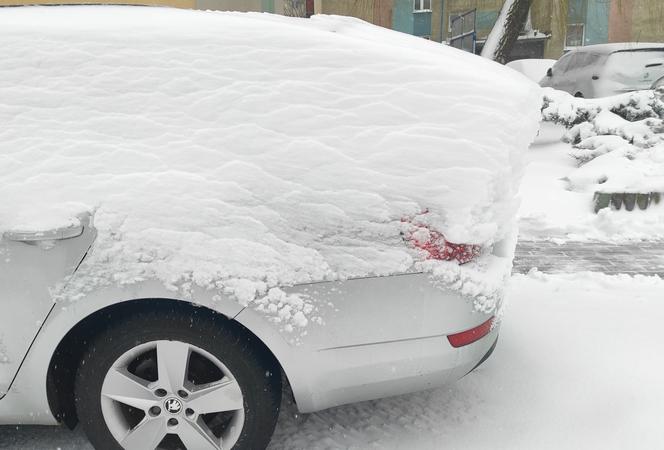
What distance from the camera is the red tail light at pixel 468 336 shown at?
2219 millimetres

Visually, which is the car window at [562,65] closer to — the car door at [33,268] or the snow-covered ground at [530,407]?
the snow-covered ground at [530,407]

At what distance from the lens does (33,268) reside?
2084 mm

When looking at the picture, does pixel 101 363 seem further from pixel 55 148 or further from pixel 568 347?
pixel 568 347

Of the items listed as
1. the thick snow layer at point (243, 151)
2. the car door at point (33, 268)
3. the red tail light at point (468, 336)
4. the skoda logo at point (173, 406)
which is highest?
the thick snow layer at point (243, 151)

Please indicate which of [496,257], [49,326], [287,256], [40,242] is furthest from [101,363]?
[496,257]

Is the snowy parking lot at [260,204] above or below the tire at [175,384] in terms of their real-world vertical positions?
above

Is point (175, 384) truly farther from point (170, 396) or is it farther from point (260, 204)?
point (260, 204)

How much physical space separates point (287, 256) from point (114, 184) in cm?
63

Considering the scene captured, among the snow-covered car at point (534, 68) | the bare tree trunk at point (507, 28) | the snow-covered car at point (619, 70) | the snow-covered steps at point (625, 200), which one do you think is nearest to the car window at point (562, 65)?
A: the snow-covered car at point (619, 70)

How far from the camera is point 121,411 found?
229 cm

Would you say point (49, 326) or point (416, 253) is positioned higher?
point (416, 253)

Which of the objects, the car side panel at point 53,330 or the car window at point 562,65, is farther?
the car window at point 562,65

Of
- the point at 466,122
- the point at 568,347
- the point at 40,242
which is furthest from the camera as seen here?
the point at 568,347

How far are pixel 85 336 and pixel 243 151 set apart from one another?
0.87m
